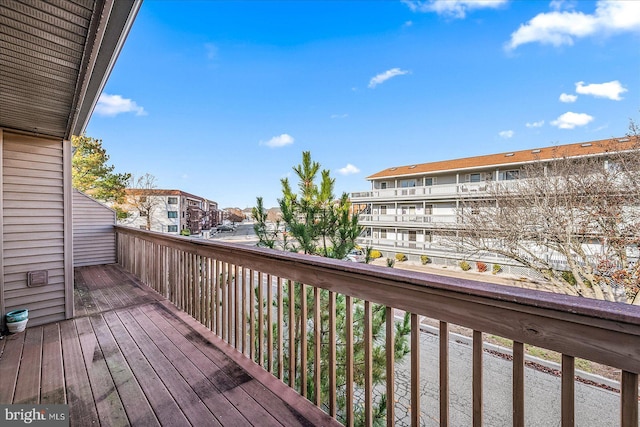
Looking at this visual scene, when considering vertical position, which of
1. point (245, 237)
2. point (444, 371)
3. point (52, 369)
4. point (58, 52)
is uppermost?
point (58, 52)

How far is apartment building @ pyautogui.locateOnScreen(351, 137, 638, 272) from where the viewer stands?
12375 millimetres

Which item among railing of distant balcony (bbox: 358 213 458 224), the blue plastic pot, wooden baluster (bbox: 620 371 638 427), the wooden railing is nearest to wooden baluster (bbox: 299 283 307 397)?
the wooden railing

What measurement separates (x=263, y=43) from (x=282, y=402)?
43.3 feet

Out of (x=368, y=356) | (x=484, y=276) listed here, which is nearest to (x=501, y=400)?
(x=368, y=356)

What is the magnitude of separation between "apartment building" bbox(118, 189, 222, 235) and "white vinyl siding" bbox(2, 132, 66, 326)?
9161mm

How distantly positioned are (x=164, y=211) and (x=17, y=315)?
76.2 ft

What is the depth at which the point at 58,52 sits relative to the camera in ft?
4.96

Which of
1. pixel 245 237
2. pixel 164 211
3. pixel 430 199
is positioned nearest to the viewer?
pixel 245 237

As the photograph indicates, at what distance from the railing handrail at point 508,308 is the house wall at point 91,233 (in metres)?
6.61

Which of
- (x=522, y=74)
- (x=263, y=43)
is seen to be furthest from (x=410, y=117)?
(x=263, y=43)

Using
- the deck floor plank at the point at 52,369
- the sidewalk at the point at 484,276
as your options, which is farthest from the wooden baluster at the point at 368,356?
the sidewalk at the point at 484,276

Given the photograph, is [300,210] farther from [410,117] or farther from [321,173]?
[410,117]

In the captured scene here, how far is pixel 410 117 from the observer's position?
61.4ft

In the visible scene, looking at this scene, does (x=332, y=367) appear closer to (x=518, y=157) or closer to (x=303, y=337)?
(x=303, y=337)
